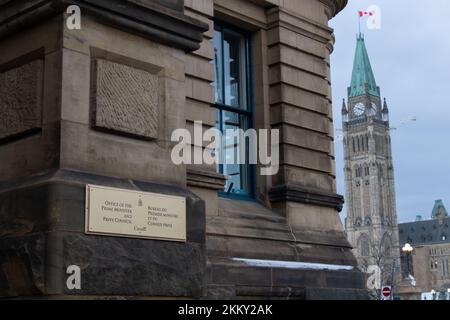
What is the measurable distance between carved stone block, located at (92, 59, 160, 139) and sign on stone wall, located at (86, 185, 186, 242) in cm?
91

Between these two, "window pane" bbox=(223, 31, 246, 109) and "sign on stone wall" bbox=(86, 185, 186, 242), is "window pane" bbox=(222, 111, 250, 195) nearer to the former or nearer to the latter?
"window pane" bbox=(223, 31, 246, 109)

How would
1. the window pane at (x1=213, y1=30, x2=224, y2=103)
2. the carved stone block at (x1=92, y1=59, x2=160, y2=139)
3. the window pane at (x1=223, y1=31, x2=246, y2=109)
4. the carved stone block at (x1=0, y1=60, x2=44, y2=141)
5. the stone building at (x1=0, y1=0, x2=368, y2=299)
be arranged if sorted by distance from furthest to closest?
1. the window pane at (x1=223, y1=31, x2=246, y2=109)
2. the window pane at (x1=213, y1=30, x2=224, y2=103)
3. the carved stone block at (x1=92, y1=59, x2=160, y2=139)
4. the carved stone block at (x1=0, y1=60, x2=44, y2=141)
5. the stone building at (x1=0, y1=0, x2=368, y2=299)

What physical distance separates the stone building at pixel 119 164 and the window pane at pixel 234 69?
1.04m

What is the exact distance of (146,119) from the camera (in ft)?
33.9

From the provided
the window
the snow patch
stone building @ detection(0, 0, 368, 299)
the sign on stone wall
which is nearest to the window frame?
the window

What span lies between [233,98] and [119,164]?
5721 millimetres

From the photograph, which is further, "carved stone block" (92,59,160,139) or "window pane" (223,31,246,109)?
"window pane" (223,31,246,109)

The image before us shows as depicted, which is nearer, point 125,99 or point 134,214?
point 134,214

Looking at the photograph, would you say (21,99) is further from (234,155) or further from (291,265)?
(291,265)

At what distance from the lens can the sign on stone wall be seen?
30.3ft

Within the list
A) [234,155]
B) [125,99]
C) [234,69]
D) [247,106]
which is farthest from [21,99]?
[234,69]

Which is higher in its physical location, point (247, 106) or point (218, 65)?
point (218, 65)

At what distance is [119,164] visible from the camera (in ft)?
32.6
